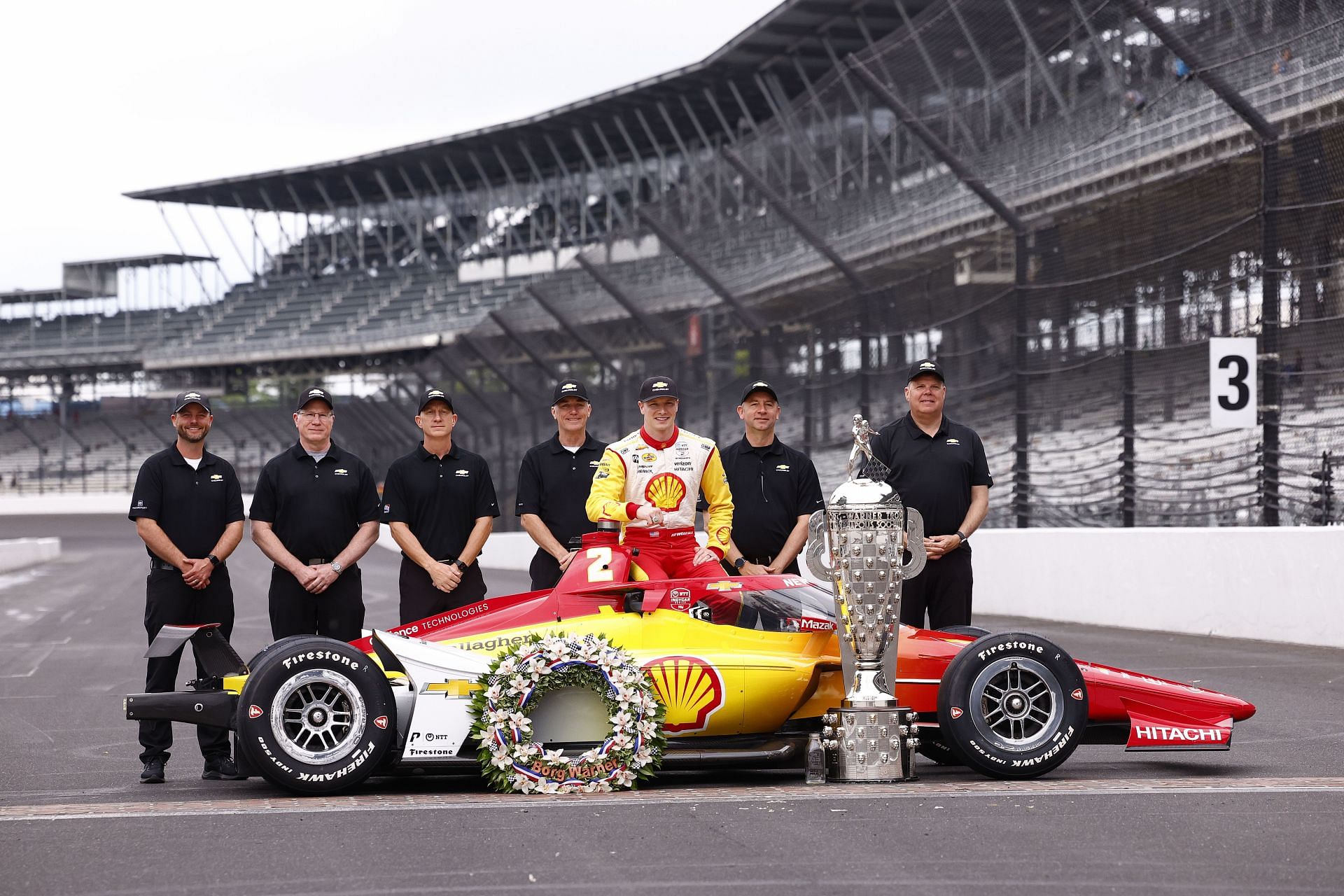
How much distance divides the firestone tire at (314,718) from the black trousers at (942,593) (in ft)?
9.15

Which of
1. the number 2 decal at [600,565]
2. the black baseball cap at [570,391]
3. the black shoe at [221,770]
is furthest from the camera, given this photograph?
the black baseball cap at [570,391]

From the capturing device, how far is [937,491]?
314 inches

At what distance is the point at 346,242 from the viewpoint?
2785 inches

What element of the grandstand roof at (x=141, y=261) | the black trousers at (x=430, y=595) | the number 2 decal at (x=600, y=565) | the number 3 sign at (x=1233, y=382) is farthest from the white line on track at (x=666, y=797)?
the grandstand roof at (x=141, y=261)

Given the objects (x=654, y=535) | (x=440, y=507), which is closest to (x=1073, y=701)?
(x=654, y=535)

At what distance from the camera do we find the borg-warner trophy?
20.8 ft

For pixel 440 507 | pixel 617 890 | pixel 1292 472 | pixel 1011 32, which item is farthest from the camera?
pixel 1011 32

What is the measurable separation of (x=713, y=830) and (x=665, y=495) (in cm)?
208

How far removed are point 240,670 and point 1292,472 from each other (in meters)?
8.26

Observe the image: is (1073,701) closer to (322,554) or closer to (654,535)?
(654,535)

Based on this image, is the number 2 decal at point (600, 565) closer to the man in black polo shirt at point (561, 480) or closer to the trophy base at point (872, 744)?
the trophy base at point (872, 744)

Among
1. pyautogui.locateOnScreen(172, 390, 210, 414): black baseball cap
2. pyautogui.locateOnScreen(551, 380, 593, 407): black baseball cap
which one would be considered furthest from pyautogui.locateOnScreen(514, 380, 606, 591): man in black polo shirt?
pyautogui.locateOnScreen(172, 390, 210, 414): black baseball cap

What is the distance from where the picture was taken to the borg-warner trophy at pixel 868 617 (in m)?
6.33

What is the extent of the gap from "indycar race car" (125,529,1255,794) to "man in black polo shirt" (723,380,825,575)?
1475 millimetres
